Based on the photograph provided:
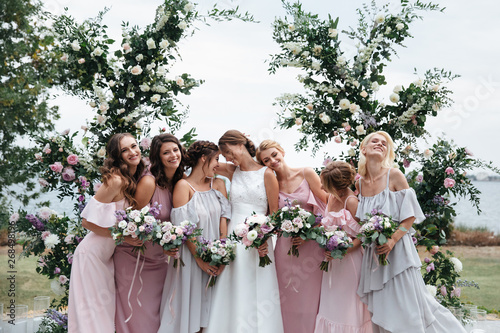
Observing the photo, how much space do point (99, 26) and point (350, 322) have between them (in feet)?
15.2

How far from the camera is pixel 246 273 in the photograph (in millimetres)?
4762

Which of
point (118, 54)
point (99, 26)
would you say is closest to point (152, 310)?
point (118, 54)

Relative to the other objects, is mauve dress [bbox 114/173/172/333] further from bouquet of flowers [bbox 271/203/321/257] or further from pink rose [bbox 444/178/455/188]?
pink rose [bbox 444/178/455/188]

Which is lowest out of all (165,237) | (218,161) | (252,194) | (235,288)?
(235,288)

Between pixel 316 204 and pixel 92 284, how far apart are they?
2300 mm

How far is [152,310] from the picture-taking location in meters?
4.89

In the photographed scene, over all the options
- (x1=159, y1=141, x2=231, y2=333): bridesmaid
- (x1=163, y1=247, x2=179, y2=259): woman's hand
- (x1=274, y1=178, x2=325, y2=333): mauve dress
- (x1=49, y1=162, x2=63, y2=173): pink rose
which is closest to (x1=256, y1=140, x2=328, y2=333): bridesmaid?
(x1=274, y1=178, x2=325, y2=333): mauve dress

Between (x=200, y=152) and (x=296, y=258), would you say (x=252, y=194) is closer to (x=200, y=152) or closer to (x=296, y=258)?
(x=200, y=152)

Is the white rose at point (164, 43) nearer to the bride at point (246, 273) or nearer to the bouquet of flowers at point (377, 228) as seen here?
the bride at point (246, 273)

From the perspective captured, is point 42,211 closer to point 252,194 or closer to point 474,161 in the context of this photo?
point 252,194

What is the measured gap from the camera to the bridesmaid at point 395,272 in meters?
4.51

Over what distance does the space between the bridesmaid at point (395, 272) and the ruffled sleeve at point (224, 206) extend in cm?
124

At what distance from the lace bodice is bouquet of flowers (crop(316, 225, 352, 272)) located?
70cm

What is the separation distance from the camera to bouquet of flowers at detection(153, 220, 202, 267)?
174 inches
